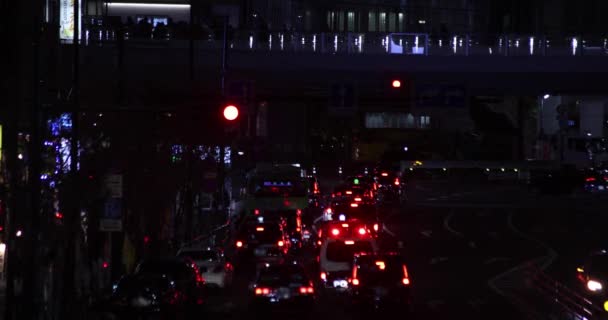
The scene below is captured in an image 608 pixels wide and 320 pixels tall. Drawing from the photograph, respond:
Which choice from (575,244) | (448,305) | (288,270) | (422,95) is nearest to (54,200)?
(288,270)

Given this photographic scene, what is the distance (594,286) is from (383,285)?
482cm

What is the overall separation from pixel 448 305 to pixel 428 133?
309ft

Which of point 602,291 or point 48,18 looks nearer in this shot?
point 602,291

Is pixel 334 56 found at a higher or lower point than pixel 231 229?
higher

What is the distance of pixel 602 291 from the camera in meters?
20.7

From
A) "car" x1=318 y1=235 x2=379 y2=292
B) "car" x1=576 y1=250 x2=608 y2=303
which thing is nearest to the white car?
"car" x1=318 y1=235 x2=379 y2=292

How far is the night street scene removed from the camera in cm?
2238

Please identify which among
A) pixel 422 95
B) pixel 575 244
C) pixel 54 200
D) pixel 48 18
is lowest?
pixel 575 244

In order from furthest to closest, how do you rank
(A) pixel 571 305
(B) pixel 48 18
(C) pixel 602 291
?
(B) pixel 48 18
(A) pixel 571 305
(C) pixel 602 291

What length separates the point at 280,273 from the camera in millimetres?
24484

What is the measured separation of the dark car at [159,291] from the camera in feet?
71.4

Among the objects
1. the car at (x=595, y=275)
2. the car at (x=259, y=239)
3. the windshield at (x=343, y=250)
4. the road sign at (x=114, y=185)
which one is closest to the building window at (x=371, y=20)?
the car at (x=259, y=239)

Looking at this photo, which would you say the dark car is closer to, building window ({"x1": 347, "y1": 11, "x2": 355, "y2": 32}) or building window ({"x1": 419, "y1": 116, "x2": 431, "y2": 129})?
building window ({"x1": 347, "y1": 11, "x2": 355, "y2": 32})

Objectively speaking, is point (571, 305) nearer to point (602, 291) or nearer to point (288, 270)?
point (602, 291)
